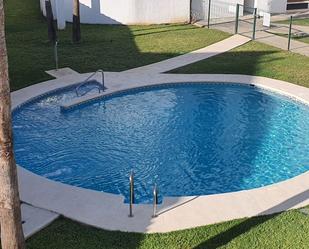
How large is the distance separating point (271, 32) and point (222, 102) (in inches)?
440

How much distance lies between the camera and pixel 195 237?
10.0 meters

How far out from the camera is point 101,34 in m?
28.0

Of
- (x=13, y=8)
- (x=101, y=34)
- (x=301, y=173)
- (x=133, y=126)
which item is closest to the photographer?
(x=301, y=173)

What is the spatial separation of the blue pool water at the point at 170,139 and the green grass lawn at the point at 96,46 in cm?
306

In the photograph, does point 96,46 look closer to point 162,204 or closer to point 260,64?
point 260,64

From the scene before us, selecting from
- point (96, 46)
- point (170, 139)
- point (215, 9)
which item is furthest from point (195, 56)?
point (215, 9)

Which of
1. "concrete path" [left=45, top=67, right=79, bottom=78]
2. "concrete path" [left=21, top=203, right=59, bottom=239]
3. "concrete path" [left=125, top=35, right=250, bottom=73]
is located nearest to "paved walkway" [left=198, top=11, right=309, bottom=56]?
"concrete path" [left=125, top=35, right=250, bottom=73]

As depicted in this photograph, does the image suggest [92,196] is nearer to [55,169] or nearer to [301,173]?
[55,169]

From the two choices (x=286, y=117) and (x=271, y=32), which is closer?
(x=286, y=117)

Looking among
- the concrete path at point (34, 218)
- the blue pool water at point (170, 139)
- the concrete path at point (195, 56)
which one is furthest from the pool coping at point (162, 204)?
the concrete path at point (195, 56)

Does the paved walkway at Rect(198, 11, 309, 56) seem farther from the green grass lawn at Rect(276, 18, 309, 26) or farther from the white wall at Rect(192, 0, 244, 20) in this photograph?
the white wall at Rect(192, 0, 244, 20)

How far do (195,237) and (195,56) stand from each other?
595 inches

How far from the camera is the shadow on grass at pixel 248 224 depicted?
9859 mm

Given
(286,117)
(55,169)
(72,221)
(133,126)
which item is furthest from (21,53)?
(72,221)
